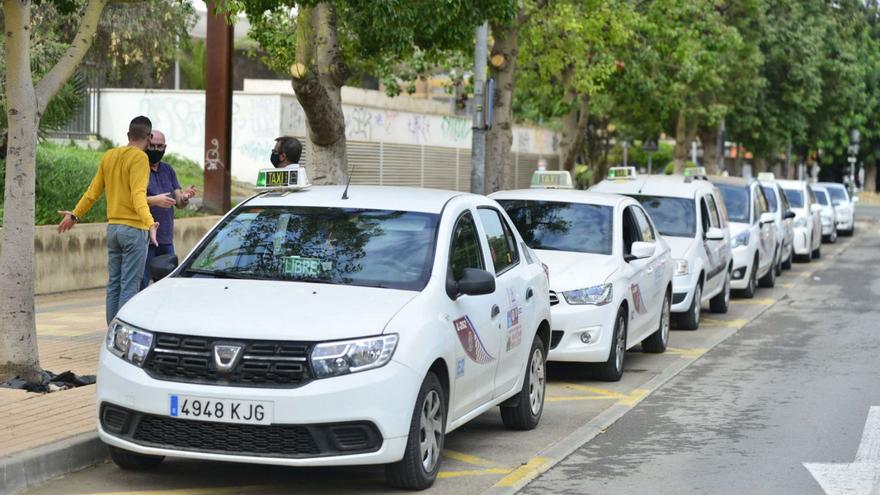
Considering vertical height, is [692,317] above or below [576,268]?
below

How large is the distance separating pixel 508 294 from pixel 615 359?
3.45 metres

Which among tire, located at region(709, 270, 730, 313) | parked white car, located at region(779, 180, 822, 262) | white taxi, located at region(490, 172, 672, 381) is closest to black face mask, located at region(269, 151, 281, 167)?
white taxi, located at region(490, 172, 672, 381)

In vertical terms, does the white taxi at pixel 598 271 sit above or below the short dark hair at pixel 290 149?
below

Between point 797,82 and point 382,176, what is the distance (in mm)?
16893

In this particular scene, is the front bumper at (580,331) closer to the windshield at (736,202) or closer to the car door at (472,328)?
the car door at (472,328)

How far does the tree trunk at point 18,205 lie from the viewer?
9.52 meters

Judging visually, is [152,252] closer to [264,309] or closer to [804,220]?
[264,309]

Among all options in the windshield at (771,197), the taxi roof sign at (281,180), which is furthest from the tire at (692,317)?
the windshield at (771,197)

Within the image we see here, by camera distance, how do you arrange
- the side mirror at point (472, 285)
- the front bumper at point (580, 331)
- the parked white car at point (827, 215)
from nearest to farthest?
the side mirror at point (472, 285), the front bumper at point (580, 331), the parked white car at point (827, 215)

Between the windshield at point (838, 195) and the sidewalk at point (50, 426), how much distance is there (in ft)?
110

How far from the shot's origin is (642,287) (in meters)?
13.0

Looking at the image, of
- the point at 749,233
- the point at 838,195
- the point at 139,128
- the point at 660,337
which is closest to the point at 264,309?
the point at 139,128

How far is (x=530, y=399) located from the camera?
31.4 feet

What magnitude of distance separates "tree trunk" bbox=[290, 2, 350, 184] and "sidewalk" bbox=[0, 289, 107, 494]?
3.44 metres
